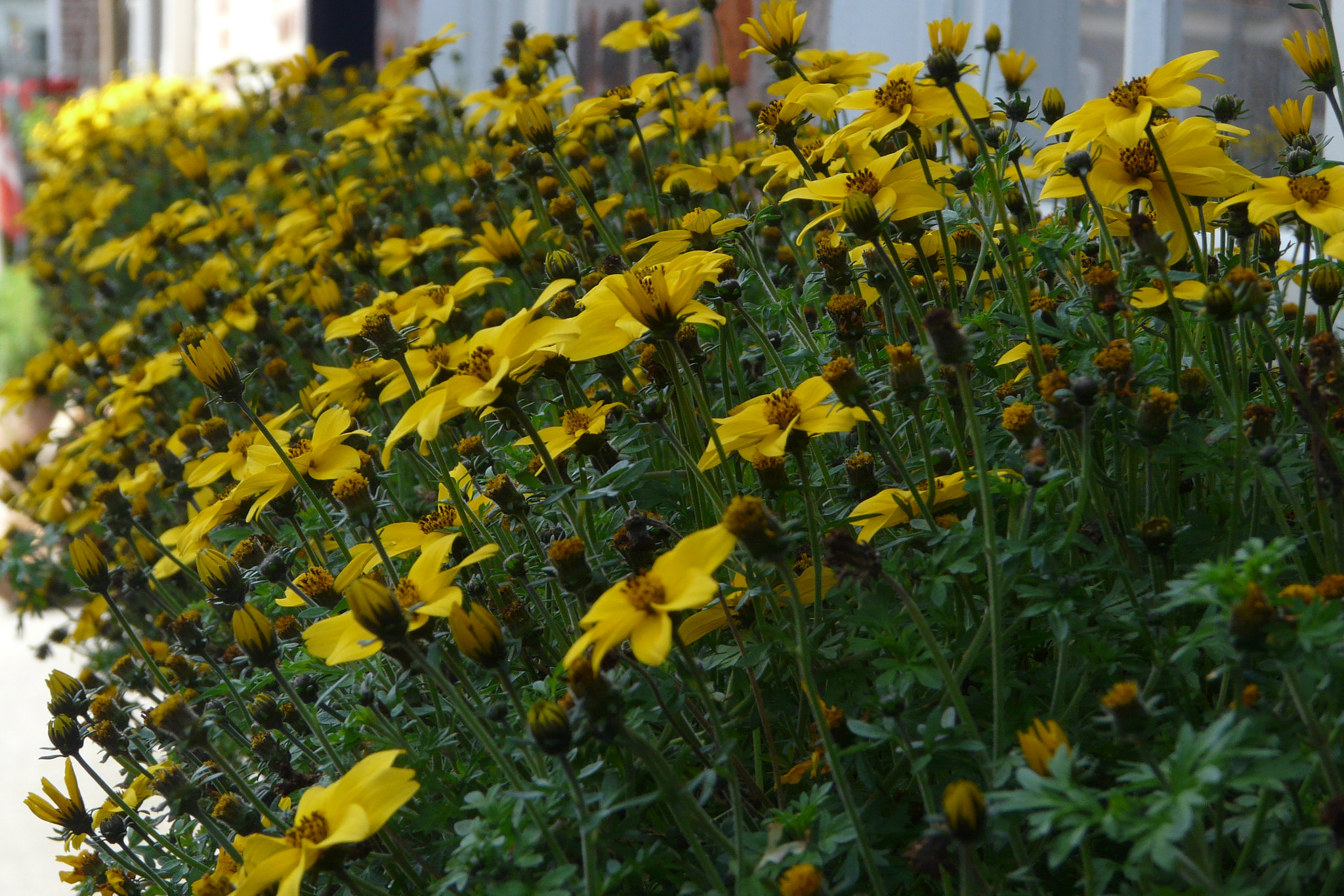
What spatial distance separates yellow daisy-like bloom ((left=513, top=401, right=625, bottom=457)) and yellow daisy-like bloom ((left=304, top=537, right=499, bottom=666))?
16cm

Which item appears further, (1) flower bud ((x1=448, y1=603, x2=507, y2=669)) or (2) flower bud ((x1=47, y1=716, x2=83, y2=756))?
(2) flower bud ((x1=47, y1=716, x2=83, y2=756))

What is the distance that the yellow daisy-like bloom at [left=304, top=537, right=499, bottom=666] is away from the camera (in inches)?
33.6

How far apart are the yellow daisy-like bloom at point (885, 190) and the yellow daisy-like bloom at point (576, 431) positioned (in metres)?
0.26

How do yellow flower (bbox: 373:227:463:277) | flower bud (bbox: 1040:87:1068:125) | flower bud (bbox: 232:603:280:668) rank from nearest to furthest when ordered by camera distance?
flower bud (bbox: 232:603:280:668) → flower bud (bbox: 1040:87:1068:125) → yellow flower (bbox: 373:227:463:277)

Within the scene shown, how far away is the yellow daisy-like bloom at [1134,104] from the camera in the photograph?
93cm

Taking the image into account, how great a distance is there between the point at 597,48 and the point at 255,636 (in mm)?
3731

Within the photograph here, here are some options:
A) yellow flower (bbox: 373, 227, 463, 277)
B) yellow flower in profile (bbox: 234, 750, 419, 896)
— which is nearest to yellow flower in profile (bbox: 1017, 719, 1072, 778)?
yellow flower in profile (bbox: 234, 750, 419, 896)

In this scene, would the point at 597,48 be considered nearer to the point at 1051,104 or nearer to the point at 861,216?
the point at 1051,104

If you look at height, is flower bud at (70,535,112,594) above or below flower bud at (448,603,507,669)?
below

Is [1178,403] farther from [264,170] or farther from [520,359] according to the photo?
[264,170]

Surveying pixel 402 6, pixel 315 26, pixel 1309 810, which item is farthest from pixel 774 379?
pixel 315 26

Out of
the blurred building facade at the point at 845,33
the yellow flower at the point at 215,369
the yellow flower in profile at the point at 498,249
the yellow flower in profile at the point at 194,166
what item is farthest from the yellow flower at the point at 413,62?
the yellow flower at the point at 215,369

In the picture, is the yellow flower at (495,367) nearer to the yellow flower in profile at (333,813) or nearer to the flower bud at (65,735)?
the yellow flower in profile at (333,813)

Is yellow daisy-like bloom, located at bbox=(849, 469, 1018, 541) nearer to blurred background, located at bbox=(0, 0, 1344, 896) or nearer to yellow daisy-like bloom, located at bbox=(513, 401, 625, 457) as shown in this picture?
yellow daisy-like bloom, located at bbox=(513, 401, 625, 457)
